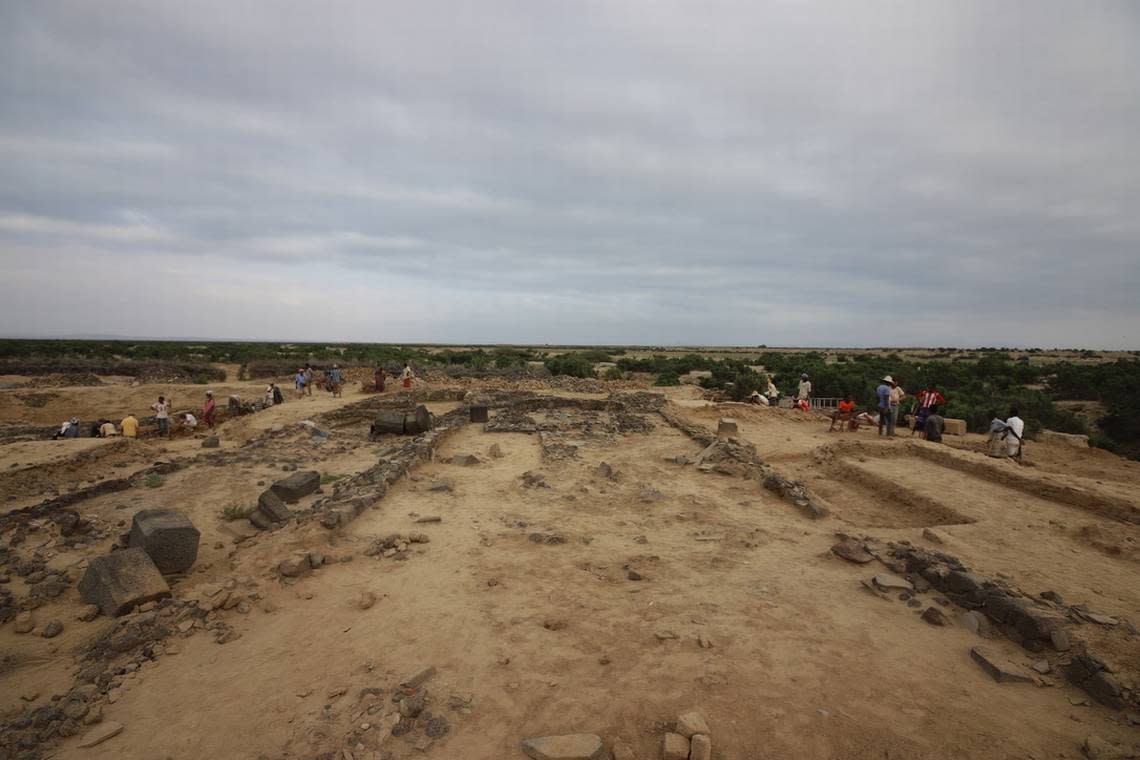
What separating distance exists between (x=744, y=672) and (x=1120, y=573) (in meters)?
5.47

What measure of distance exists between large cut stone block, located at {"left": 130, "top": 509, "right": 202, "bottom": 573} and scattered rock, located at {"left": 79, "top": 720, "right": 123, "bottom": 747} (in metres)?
2.91

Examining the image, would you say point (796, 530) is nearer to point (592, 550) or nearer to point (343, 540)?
point (592, 550)

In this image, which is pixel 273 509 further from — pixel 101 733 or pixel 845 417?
pixel 845 417

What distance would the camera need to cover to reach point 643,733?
10.9ft

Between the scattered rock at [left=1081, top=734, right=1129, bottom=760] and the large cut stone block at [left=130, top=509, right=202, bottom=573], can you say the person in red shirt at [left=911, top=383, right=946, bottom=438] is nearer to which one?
the scattered rock at [left=1081, top=734, right=1129, bottom=760]

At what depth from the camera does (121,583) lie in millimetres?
5164

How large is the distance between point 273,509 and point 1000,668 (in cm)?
887

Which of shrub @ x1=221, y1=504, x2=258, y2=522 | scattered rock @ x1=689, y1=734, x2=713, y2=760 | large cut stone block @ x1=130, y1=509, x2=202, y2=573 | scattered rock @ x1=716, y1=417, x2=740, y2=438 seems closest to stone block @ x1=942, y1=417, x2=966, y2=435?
scattered rock @ x1=716, y1=417, x2=740, y2=438

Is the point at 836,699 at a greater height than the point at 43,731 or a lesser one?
greater

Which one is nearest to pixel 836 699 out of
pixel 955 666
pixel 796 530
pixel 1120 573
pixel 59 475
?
pixel 955 666

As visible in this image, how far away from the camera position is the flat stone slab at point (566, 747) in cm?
→ 307

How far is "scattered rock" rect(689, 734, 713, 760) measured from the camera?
3.03 meters

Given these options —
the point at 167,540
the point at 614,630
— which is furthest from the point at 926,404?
the point at 167,540

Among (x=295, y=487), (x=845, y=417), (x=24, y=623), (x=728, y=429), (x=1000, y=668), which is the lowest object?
(x=24, y=623)
